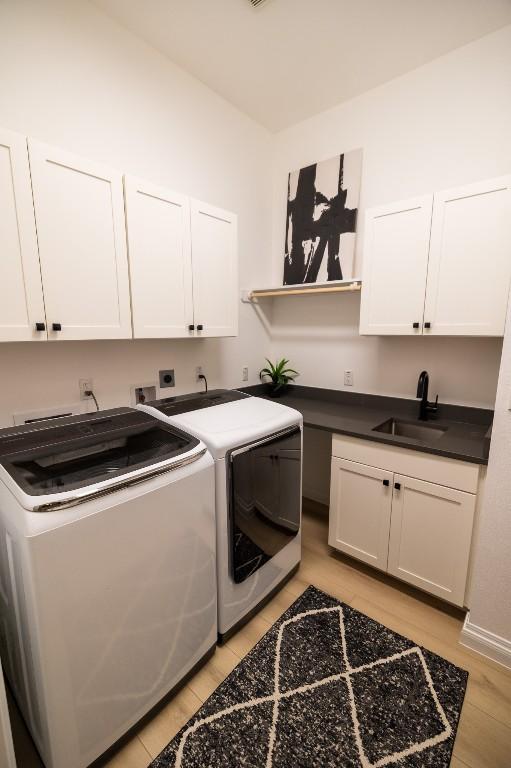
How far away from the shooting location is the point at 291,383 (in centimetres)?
273

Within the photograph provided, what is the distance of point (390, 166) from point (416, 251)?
0.72 m

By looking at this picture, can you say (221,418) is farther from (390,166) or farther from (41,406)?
(390,166)

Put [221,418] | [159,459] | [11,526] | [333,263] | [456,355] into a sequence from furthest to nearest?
1. [333,263]
2. [456,355]
3. [221,418]
4. [159,459]
5. [11,526]

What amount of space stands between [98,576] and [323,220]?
2.42 metres

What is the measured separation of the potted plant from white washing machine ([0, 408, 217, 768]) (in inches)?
54.3

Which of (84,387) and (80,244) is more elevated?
(80,244)

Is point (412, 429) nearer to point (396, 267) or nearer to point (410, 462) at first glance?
point (410, 462)

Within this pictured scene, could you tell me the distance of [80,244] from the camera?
135 cm

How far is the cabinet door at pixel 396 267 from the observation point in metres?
1.73

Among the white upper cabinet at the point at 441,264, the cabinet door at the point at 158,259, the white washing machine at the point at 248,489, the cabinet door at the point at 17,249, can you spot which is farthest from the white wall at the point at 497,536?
the cabinet door at the point at 17,249

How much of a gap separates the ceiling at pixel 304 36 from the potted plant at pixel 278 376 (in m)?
1.81

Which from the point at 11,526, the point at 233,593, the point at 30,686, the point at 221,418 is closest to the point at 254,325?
the point at 221,418

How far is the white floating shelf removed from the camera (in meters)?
2.04

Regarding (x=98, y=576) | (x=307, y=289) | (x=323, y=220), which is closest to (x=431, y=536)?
(x=98, y=576)
